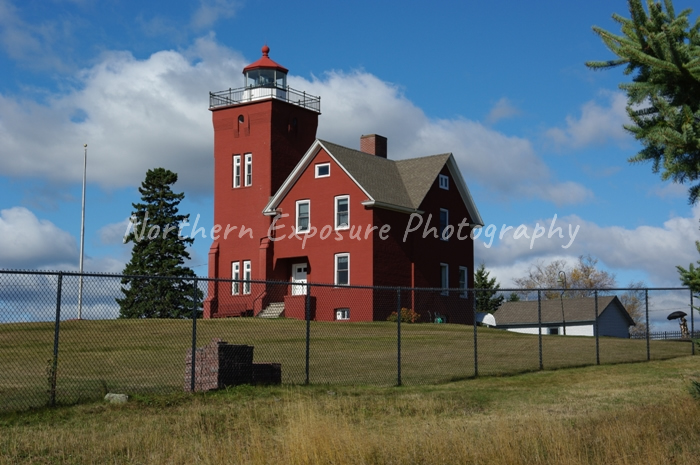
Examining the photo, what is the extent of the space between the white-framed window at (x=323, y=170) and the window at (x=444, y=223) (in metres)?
7.08

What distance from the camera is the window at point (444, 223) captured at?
4378 centimetres

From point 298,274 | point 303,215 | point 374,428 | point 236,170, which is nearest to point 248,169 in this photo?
point 236,170

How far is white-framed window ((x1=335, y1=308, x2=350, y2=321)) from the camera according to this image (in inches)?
1538

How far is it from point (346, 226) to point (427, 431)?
28552 millimetres

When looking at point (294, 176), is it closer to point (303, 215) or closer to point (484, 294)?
point (303, 215)

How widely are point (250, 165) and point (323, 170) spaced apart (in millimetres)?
4941

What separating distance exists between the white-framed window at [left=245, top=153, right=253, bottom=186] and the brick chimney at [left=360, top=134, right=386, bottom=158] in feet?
21.7

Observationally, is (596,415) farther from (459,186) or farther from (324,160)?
(459,186)

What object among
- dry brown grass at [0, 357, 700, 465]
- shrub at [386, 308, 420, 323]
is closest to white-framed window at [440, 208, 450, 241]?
shrub at [386, 308, 420, 323]

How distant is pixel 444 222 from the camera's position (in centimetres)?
4403

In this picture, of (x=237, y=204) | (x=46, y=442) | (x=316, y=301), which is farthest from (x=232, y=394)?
(x=237, y=204)

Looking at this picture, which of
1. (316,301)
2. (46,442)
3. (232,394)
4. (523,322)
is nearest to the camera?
(46,442)

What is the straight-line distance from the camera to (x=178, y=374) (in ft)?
59.0

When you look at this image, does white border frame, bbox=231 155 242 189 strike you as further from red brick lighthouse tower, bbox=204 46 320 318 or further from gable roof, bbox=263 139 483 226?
gable roof, bbox=263 139 483 226
